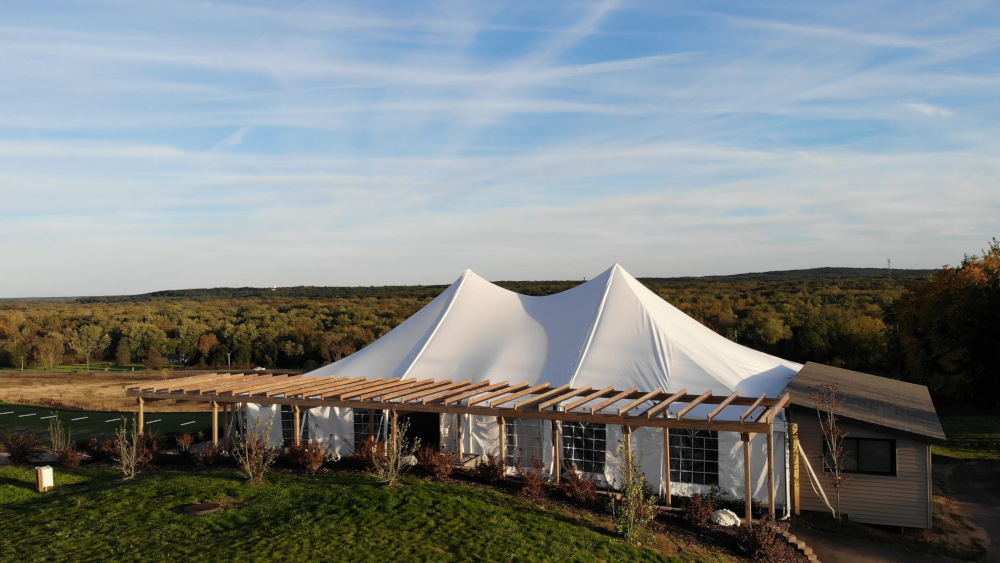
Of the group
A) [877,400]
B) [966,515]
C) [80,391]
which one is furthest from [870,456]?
[80,391]

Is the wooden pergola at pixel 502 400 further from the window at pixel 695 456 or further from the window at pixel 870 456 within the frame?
the window at pixel 870 456

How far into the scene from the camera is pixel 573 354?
1559 centimetres

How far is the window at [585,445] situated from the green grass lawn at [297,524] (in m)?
2.82

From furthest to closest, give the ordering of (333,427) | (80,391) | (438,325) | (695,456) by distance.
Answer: (80,391)
(438,325)
(333,427)
(695,456)

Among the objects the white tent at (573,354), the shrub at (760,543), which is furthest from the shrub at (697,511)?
the white tent at (573,354)

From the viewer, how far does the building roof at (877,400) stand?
12.0 metres

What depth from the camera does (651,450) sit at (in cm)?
1277

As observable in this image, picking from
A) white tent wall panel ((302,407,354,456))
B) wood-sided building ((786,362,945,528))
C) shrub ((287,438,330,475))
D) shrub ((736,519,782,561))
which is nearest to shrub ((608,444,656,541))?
shrub ((736,519,782,561))

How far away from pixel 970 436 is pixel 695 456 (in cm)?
1259

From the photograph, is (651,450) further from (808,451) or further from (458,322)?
(458,322)

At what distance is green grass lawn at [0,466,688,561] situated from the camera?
8.62 m

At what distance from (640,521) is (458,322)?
342 inches

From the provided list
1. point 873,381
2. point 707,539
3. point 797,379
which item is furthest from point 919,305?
point 707,539

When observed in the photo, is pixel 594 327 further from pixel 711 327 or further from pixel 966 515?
pixel 711 327
